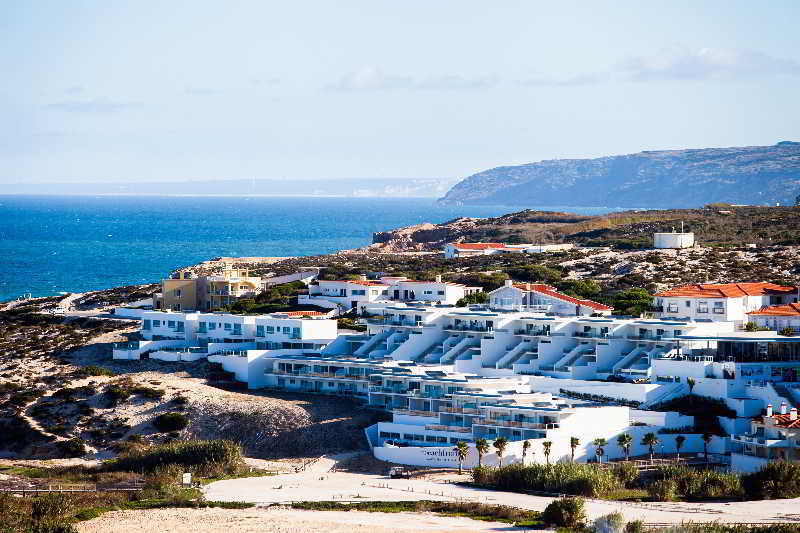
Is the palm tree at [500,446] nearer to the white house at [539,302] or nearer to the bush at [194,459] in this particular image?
the bush at [194,459]

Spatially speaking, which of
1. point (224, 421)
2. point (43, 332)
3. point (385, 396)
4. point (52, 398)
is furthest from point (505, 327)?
point (43, 332)

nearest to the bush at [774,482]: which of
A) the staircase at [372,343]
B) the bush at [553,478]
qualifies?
the bush at [553,478]

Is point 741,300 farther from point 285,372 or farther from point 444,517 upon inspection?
point 444,517

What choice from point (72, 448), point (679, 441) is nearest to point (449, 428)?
point (679, 441)

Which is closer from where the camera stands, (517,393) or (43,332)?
(517,393)

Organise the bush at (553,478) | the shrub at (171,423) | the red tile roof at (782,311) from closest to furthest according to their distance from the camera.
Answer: the bush at (553,478) → the shrub at (171,423) → the red tile roof at (782,311)

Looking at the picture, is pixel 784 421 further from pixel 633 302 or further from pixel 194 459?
pixel 633 302
